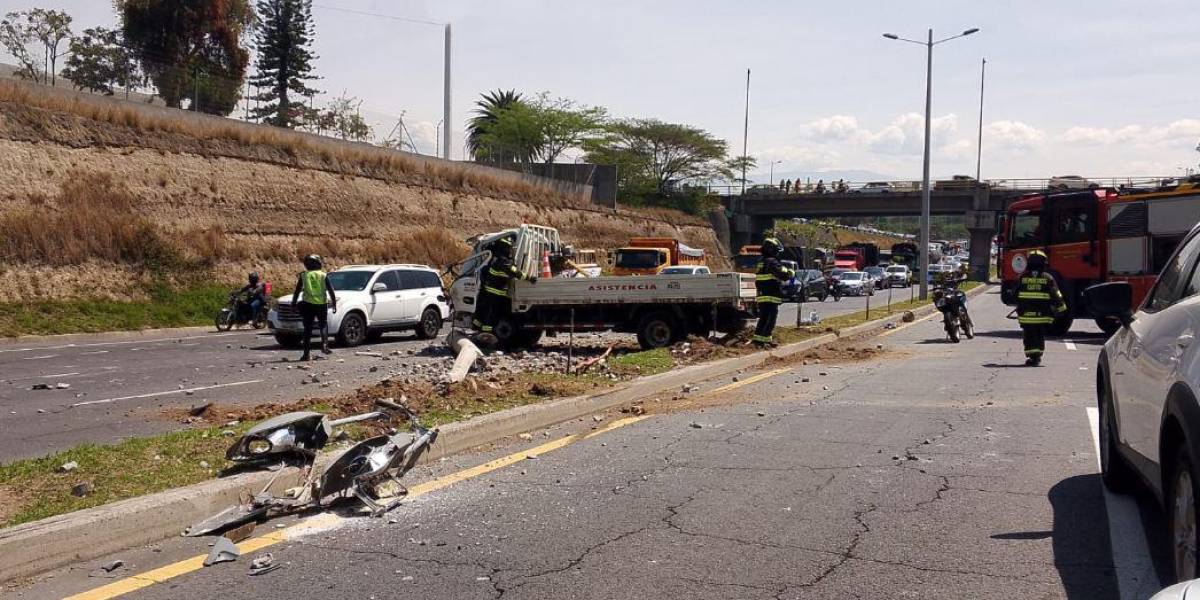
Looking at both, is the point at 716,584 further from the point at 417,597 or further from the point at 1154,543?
the point at 1154,543

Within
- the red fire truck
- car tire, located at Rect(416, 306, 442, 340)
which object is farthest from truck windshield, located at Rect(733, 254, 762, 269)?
car tire, located at Rect(416, 306, 442, 340)

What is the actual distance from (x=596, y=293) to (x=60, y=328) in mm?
14344

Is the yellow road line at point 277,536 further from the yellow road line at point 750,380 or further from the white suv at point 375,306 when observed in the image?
the white suv at point 375,306

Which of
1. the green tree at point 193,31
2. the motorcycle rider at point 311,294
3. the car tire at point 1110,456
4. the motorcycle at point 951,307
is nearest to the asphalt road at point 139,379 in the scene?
the motorcycle rider at point 311,294

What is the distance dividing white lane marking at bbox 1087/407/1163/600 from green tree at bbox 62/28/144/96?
1493 inches

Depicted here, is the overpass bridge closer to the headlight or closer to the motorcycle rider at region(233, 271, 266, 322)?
the motorcycle rider at region(233, 271, 266, 322)

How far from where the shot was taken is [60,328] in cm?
2555

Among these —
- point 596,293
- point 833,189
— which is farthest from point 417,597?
point 833,189

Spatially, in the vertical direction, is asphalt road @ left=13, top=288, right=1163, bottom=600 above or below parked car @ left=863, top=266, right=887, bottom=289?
above

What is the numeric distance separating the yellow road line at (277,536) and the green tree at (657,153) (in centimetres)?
8008

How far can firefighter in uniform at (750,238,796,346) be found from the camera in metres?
18.0

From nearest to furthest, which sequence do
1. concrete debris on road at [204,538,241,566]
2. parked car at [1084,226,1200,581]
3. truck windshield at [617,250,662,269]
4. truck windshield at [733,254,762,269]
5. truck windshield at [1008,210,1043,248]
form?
parked car at [1084,226,1200,581]
concrete debris on road at [204,538,241,566]
truck windshield at [1008,210,1043,248]
truck windshield at [617,250,662,269]
truck windshield at [733,254,762,269]

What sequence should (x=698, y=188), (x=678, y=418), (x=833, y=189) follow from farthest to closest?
(x=698, y=188)
(x=833, y=189)
(x=678, y=418)

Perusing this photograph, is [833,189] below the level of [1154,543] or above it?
above
